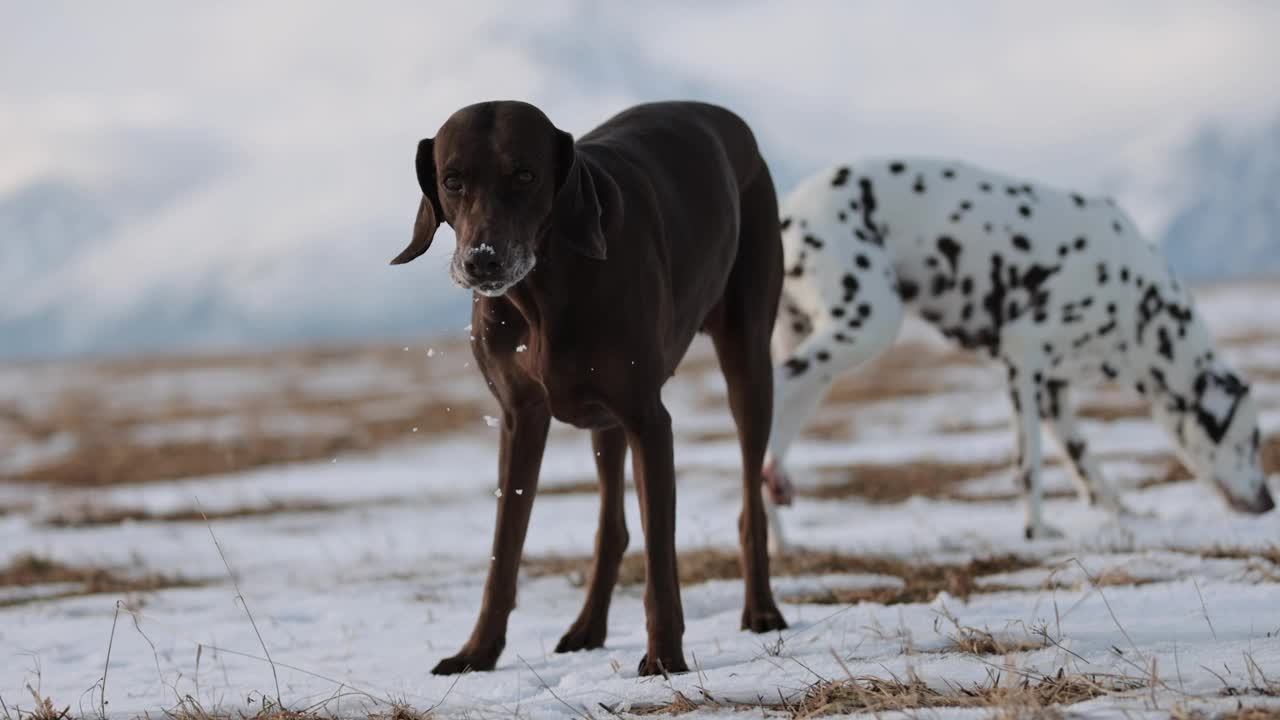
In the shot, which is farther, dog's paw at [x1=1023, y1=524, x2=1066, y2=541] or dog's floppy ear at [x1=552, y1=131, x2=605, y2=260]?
dog's paw at [x1=1023, y1=524, x2=1066, y2=541]

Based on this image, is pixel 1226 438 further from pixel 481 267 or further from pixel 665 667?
pixel 481 267

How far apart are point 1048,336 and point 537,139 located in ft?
19.8

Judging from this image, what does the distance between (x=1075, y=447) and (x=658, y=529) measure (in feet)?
20.0

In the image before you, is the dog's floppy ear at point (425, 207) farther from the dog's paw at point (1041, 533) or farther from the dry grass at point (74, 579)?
the dog's paw at point (1041, 533)

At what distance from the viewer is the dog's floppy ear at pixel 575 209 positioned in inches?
141

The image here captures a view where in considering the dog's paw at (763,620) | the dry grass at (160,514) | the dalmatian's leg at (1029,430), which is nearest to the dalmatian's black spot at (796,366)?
the dalmatian's leg at (1029,430)

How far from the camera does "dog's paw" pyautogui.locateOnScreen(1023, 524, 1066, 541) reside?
7.60 m

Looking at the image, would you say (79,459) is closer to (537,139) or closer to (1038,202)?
(1038,202)

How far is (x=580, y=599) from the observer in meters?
6.26

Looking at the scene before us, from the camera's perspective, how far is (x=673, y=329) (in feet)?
13.6

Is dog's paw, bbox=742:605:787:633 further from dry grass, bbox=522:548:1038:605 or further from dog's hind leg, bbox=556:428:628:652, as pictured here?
dry grass, bbox=522:548:1038:605

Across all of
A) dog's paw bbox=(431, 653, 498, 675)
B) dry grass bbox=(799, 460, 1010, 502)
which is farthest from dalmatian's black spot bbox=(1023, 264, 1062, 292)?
dog's paw bbox=(431, 653, 498, 675)

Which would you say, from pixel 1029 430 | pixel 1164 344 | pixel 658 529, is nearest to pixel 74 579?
pixel 658 529

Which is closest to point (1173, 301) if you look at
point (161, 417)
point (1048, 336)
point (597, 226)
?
point (1048, 336)
